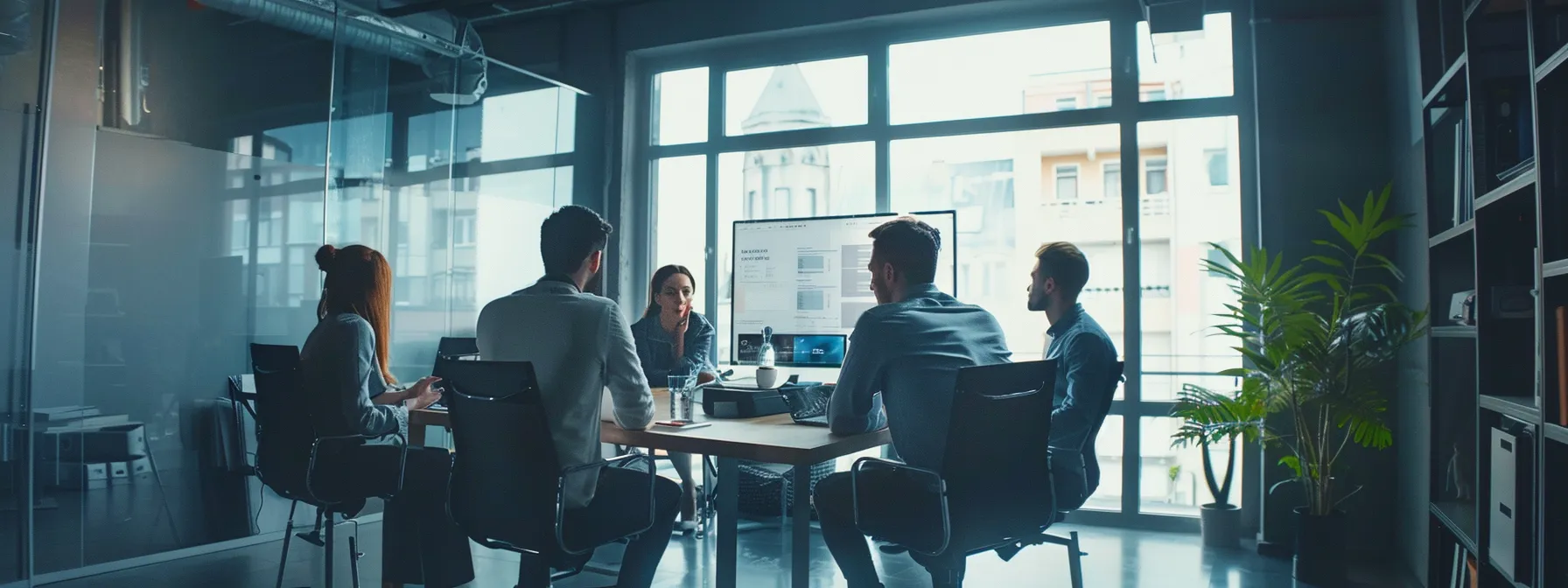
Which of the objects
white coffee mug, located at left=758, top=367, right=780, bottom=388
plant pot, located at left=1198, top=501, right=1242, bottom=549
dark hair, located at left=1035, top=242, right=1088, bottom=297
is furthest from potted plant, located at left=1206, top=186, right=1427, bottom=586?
white coffee mug, located at left=758, top=367, right=780, bottom=388

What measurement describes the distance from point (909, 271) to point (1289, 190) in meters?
2.65

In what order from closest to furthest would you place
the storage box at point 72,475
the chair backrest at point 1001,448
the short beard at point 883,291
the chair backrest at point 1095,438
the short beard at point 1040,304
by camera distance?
the chair backrest at point 1001,448, the short beard at point 883,291, the chair backrest at point 1095,438, the short beard at point 1040,304, the storage box at point 72,475

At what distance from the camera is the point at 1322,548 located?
3672mm

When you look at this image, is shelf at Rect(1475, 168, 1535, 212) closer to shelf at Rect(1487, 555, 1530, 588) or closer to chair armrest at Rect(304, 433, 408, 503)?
shelf at Rect(1487, 555, 1530, 588)

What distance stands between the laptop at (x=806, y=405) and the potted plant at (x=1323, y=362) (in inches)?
74.5

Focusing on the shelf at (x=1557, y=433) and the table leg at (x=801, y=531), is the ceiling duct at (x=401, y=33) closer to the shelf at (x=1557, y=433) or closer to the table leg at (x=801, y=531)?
the table leg at (x=801, y=531)

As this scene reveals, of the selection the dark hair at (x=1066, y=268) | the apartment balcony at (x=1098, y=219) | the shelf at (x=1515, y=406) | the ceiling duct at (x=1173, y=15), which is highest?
the ceiling duct at (x=1173, y=15)

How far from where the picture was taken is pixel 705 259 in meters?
5.80

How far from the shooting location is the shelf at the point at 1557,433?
1949 mm

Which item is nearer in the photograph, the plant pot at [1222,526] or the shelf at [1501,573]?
the shelf at [1501,573]

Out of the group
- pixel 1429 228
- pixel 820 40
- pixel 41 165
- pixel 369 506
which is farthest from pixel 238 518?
pixel 1429 228

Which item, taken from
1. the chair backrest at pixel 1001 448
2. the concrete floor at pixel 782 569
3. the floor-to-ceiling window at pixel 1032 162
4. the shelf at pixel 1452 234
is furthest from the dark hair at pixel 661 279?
the shelf at pixel 1452 234

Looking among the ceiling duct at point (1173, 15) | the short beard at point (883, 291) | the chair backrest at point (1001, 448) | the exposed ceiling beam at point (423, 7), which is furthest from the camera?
the exposed ceiling beam at point (423, 7)

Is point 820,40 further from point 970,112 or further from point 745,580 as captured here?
point 745,580
